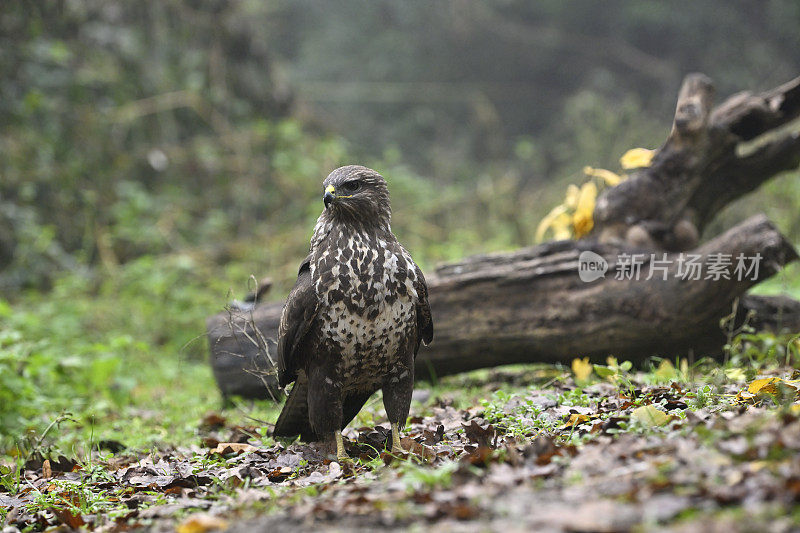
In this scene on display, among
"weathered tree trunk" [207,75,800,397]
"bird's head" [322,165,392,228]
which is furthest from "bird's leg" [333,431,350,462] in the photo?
"weathered tree trunk" [207,75,800,397]

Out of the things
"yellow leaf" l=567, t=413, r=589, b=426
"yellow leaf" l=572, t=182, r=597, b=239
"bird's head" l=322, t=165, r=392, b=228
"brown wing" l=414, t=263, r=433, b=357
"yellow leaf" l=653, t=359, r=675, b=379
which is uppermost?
"bird's head" l=322, t=165, r=392, b=228

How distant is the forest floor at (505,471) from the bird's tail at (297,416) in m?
0.08

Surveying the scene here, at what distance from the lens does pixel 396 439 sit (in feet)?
11.4

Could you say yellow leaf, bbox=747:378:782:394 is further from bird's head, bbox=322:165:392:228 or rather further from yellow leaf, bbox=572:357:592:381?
bird's head, bbox=322:165:392:228

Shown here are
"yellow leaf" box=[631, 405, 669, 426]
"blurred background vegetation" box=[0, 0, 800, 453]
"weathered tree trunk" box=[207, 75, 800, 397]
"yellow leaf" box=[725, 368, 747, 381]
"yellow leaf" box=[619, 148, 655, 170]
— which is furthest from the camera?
"blurred background vegetation" box=[0, 0, 800, 453]

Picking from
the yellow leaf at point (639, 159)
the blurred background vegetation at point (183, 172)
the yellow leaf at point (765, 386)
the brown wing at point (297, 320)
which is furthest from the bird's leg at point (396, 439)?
the yellow leaf at point (639, 159)

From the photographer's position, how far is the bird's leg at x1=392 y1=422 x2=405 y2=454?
338 cm

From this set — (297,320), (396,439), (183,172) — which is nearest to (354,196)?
(297,320)

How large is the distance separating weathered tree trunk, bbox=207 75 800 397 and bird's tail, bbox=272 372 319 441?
73 cm

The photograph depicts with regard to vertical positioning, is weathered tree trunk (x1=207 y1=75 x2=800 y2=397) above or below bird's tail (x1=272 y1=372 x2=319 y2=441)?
above

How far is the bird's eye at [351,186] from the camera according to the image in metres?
3.50

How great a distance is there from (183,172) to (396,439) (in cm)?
A: 850

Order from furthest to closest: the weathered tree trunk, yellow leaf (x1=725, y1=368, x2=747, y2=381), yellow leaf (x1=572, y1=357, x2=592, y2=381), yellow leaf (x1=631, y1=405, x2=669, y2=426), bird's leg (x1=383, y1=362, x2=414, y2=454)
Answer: the weathered tree trunk
yellow leaf (x1=572, y1=357, x2=592, y2=381)
yellow leaf (x1=725, y1=368, x2=747, y2=381)
bird's leg (x1=383, y1=362, x2=414, y2=454)
yellow leaf (x1=631, y1=405, x2=669, y2=426)

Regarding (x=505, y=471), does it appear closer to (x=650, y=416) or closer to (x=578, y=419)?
(x=650, y=416)
